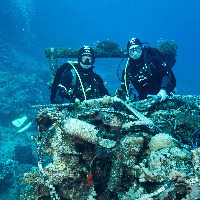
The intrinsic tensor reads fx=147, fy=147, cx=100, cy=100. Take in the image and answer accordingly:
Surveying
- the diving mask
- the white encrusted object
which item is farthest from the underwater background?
the white encrusted object

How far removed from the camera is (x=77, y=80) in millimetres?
5113

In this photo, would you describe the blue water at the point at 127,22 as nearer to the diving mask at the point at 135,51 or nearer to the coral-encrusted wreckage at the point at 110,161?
the diving mask at the point at 135,51

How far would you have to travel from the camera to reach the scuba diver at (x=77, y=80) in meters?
4.97

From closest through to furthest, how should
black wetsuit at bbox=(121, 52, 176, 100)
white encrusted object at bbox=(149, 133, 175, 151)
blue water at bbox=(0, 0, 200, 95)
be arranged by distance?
1. white encrusted object at bbox=(149, 133, 175, 151)
2. black wetsuit at bbox=(121, 52, 176, 100)
3. blue water at bbox=(0, 0, 200, 95)

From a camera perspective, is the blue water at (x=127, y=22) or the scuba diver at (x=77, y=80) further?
the blue water at (x=127, y=22)

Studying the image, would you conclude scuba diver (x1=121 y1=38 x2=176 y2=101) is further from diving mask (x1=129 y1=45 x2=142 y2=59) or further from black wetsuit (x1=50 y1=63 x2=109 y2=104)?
black wetsuit (x1=50 y1=63 x2=109 y2=104)

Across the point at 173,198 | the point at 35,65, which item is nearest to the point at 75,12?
the point at 35,65

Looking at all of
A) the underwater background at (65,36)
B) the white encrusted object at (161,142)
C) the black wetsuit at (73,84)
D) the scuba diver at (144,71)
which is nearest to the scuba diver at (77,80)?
the black wetsuit at (73,84)

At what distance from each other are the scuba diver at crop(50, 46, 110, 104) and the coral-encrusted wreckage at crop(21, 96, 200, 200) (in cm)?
245

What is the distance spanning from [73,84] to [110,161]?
368 cm

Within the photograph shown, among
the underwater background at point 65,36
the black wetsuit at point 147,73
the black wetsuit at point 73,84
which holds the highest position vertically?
the underwater background at point 65,36

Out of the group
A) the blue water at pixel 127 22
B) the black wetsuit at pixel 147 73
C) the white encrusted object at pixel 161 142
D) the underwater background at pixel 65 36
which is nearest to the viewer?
the white encrusted object at pixel 161 142

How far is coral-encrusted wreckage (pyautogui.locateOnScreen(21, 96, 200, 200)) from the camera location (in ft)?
5.10

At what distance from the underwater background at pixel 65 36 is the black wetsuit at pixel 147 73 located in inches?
187
